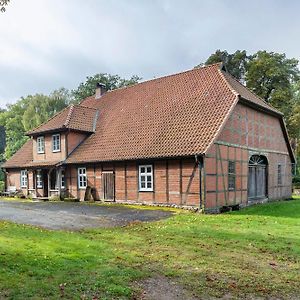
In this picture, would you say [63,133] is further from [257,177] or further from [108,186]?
[257,177]

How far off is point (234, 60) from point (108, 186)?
26.4 meters

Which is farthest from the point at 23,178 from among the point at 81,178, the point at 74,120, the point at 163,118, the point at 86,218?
the point at 86,218

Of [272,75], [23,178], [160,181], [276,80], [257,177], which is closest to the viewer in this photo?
[160,181]

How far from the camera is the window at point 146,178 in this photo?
64.7 ft

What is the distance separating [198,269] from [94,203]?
50.6 ft

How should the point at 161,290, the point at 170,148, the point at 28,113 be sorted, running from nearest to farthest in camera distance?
the point at 161,290 < the point at 170,148 < the point at 28,113

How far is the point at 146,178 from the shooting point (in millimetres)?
19922

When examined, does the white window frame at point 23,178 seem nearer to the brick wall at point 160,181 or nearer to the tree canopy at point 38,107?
the brick wall at point 160,181

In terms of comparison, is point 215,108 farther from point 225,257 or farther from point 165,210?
point 225,257

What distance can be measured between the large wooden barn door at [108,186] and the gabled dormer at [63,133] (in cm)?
393

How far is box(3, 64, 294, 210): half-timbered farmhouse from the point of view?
724 inches

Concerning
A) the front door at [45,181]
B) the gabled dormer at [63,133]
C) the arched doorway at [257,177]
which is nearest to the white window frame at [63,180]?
the gabled dormer at [63,133]

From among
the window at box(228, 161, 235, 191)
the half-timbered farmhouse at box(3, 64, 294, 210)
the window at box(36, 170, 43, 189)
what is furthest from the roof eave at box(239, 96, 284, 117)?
the window at box(36, 170, 43, 189)

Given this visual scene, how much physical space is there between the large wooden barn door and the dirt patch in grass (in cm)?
1528
